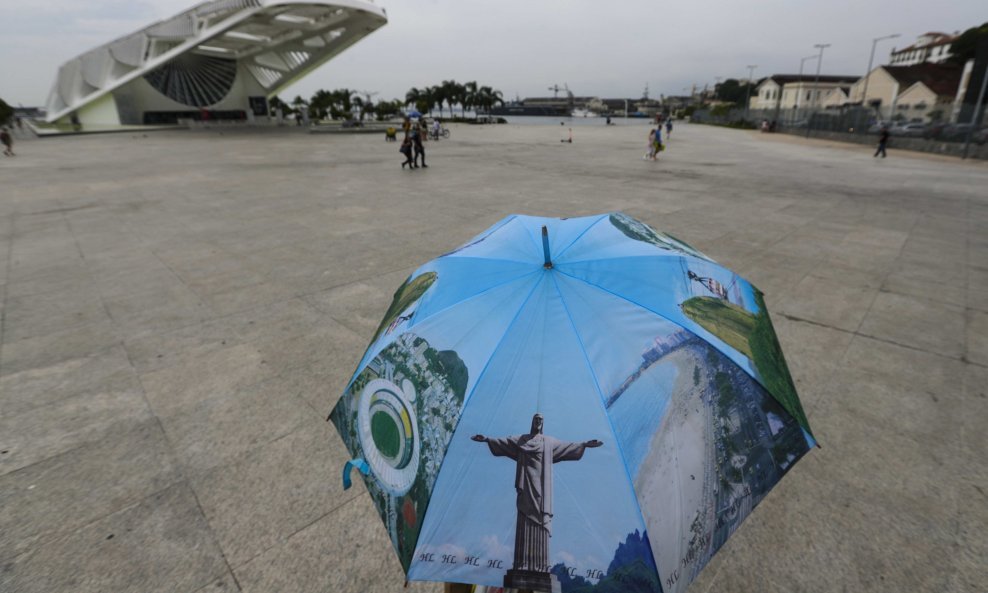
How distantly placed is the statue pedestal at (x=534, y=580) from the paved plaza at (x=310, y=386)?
4.58ft

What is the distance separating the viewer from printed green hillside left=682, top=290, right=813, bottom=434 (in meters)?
1.61

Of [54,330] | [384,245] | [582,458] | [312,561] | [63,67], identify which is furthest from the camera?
[63,67]

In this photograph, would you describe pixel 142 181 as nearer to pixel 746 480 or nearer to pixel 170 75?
pixel 746 480

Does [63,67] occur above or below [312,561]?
above

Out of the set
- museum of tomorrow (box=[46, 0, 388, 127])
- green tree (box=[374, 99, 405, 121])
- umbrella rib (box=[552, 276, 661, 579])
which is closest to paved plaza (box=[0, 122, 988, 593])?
umbrella rib (box=[552, 276, 661, 579])

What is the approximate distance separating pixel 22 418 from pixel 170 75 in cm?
6671

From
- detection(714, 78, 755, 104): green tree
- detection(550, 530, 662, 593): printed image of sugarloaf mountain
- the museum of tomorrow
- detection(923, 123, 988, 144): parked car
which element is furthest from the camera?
detection(714, 78, 755, 104): green tree

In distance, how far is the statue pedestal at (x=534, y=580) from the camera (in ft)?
4.08

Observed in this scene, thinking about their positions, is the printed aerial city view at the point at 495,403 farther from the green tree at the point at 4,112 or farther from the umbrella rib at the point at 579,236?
the green tree at the point at 4,112

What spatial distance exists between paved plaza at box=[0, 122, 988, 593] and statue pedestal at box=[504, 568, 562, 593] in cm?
140

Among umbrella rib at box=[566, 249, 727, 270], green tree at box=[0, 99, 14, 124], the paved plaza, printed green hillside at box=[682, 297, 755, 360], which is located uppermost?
green tree at box=[0, 99, 14, 124]

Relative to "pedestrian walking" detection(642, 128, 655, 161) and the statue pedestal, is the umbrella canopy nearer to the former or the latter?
the statue pedestal

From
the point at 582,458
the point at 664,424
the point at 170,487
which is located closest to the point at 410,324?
the point at 582,458

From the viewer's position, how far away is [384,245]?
786 centimetres
